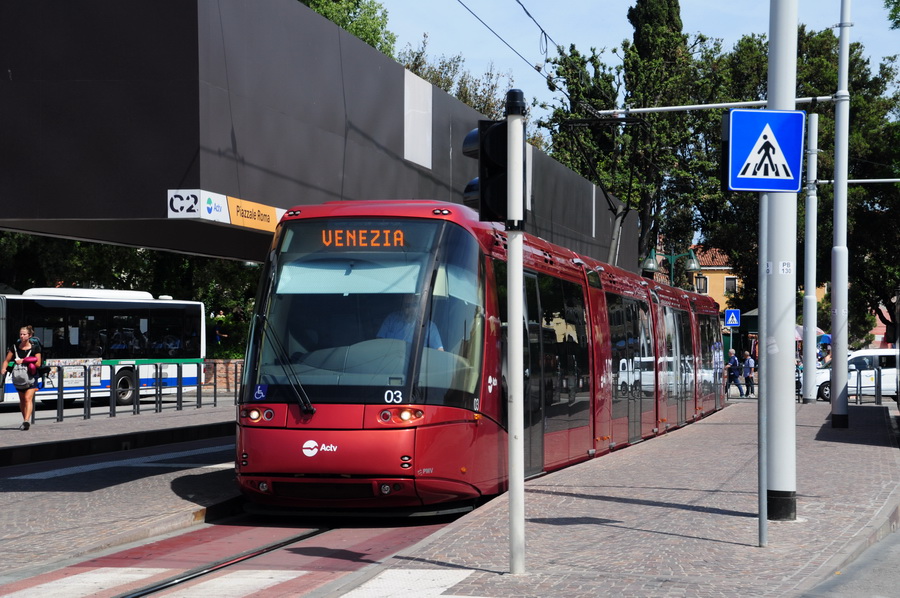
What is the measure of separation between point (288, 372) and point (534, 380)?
10.7 ft

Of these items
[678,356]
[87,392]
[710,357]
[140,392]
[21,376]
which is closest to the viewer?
[21,376]

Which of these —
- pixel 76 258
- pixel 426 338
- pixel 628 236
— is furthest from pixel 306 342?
pixel 76 258

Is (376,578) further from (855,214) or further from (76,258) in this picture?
(855,214)

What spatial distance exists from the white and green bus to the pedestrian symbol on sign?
21.5 m

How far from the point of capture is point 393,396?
999 cm

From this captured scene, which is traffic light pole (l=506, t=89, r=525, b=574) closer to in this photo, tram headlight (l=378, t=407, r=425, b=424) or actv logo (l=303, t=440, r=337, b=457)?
tram headlight (l=378, t=407, r=425, b=424)

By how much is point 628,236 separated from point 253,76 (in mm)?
22995

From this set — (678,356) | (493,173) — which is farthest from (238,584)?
(678,356)

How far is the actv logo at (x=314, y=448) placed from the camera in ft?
32.6

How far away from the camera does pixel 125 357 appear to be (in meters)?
33.3

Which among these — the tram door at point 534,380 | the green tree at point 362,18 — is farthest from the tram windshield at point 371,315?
the green tree at point 362,18

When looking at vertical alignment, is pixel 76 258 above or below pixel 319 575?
above

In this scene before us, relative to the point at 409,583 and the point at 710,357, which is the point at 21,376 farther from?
the point at 710,357

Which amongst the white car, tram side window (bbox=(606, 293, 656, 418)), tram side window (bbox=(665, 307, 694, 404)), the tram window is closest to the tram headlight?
the tram window
